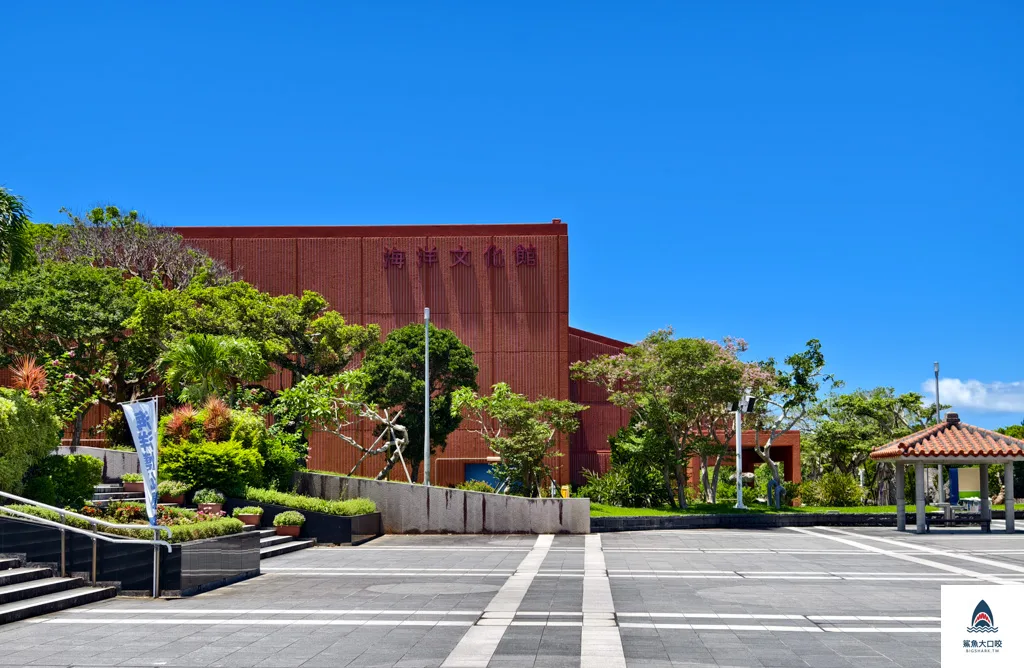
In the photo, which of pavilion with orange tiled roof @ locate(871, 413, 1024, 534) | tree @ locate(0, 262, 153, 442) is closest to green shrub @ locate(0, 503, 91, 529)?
tree @ locate(0, 262, 153, 442)

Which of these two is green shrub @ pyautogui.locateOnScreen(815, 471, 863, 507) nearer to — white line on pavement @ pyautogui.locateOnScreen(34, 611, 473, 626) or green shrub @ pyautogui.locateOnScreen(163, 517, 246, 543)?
green shrub @ pyautogui.locateOnScreen(163, 517, 246, 543)

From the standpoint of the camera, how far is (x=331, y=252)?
45.0m

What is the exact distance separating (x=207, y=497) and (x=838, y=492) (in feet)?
97.6

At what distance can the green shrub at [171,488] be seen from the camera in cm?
2555

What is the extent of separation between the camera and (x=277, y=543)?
2516 cm

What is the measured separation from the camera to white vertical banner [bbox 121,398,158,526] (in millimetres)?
15875

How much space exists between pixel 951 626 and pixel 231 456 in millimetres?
24966

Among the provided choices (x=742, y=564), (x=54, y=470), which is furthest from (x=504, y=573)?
(x=54, y=470)

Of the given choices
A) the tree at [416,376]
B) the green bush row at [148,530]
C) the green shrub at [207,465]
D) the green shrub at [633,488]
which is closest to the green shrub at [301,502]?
the green shrub at [207,465]

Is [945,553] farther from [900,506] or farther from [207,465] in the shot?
[207,465]

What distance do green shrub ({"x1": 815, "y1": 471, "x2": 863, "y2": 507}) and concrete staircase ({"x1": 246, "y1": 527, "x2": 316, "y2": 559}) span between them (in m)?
26.7

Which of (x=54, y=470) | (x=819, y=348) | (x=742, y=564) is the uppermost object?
(x=819, y=348)

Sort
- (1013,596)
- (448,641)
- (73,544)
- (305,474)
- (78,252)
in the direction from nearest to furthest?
(1013,596)
(448,641)
(73,544)
(305,474)
(78,252)

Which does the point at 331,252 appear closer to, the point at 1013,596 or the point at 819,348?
the point at 819,348
